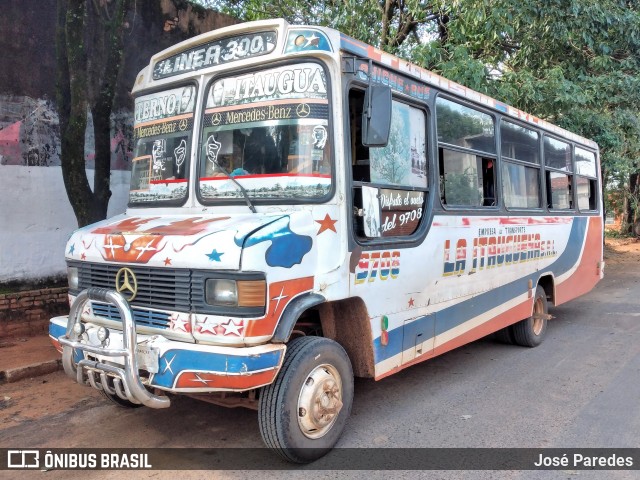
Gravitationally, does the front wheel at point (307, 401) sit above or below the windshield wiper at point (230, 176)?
below

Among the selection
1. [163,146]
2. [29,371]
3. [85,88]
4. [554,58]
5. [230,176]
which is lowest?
[29,371]

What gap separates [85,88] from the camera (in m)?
6.35

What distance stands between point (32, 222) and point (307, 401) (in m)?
4.88

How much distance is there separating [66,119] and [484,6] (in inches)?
251

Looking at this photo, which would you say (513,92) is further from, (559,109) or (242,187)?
(242,187)

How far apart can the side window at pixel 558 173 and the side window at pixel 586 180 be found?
1.13 feet

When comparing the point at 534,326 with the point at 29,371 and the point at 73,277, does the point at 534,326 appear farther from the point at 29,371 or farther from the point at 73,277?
the point at 29,371

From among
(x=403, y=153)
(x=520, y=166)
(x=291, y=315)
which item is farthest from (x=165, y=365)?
(x=520, y=166)

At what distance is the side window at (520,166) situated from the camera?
6.06 metres

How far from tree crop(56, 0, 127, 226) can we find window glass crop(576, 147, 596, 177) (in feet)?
21.7

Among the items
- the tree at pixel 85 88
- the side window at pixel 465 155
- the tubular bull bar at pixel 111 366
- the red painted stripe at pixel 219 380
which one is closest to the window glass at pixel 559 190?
the side window at pixel 465 155

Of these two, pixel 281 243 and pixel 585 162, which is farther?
pixel 585 162

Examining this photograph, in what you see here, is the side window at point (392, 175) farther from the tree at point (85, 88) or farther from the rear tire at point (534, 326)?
the tree at point (85, 88)

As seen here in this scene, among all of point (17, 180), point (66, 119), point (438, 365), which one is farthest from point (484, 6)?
point (17, 180)
